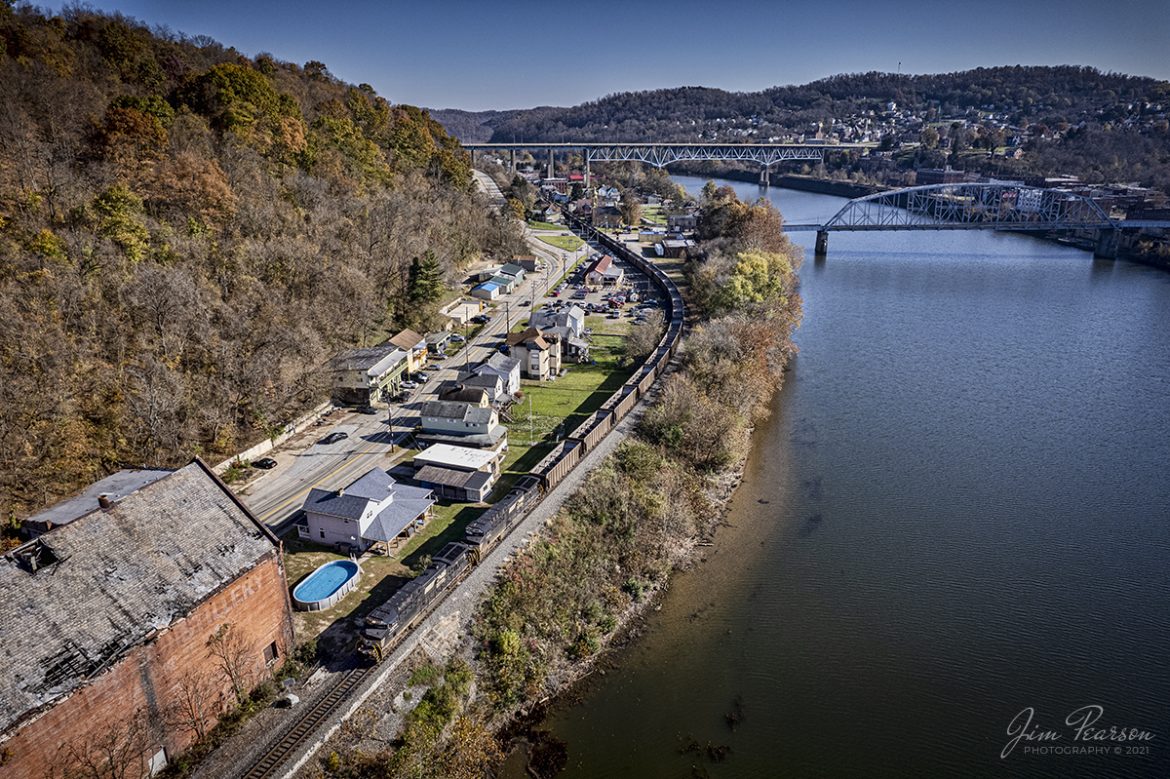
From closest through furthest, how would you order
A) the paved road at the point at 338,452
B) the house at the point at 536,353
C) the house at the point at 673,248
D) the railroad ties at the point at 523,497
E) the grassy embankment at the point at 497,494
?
the railroad ties at the point at 523,497, the grassy embankment at the point at 497,494, the paved road at the point at 338,452, the house at the point at 536,353, the house at the point at 673,248

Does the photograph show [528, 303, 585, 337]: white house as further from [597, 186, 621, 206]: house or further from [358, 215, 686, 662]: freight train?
[597, 186, 621, 206]: house

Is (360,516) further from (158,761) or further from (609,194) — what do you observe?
(609,194)


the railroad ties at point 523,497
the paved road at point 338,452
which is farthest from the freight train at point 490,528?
the paved road at point 338,452

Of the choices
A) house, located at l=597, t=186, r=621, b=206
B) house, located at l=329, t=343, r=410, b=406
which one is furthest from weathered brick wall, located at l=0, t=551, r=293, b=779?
house, located at l=597, t=186, r=621, b=206

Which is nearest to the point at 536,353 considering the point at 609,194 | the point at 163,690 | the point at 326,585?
the point at 326,585

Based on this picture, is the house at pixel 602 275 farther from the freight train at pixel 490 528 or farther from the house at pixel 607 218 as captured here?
the house at pixel 607 218
